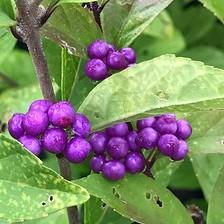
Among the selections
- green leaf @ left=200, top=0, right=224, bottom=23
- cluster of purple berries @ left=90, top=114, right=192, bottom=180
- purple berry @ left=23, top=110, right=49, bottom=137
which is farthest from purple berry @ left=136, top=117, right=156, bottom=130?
green leaf @ left=200, top=0, right=224, bottom=23

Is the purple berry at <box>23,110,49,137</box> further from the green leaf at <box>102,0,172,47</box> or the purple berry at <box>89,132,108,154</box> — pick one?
the green leaf at <box>102,0,172,47</box>

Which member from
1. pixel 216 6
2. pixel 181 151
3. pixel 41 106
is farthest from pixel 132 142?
pixel 216 6

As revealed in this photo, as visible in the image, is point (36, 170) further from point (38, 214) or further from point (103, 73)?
point (103, 73)

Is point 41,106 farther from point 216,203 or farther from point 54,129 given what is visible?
point 216,203

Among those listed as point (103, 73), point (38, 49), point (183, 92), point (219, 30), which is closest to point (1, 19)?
point (38, 49)

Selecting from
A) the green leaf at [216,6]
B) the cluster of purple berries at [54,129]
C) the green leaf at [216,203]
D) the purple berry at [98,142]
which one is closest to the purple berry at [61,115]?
the cluster of purple berries at [54,129]

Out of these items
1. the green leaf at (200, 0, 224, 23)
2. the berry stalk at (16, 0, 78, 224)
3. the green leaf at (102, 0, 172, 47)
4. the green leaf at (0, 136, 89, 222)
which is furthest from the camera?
the green leaf at (200, 0, 224, 23)
